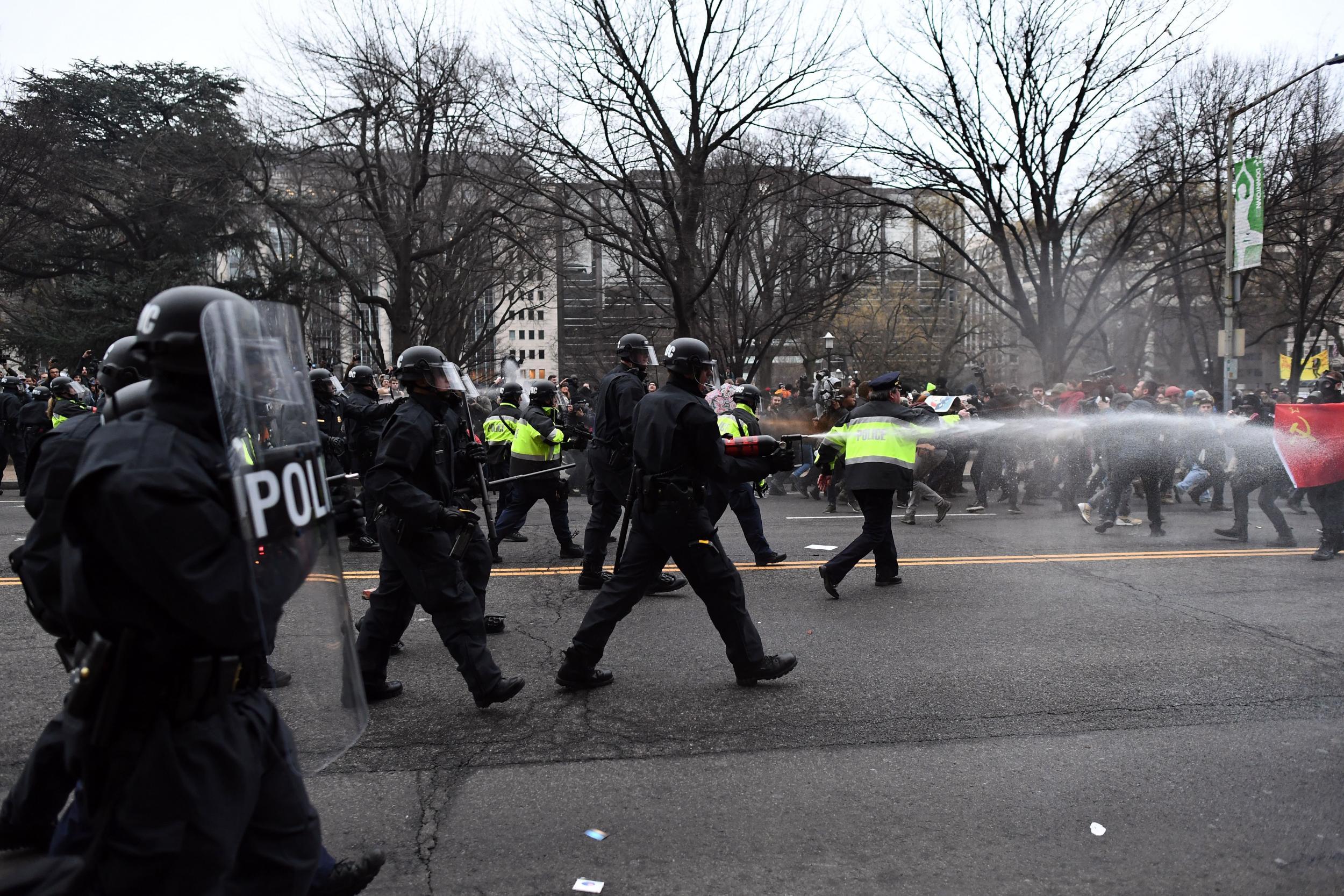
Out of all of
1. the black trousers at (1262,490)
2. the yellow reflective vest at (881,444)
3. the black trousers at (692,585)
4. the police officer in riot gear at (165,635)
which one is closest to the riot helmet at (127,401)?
the police officer in riot gear at (165,635)

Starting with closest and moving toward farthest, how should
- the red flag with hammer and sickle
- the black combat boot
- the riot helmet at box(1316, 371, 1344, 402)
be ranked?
the black combat boot → the red flag with hammer and sickle → the riot helmet at box(1316, 371, 1344, 402)

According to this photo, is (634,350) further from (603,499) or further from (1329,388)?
(1329,388)

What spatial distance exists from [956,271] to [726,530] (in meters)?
32.3

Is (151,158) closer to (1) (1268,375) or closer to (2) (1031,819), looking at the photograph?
(2) (1031,819)

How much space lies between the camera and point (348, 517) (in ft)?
9.27

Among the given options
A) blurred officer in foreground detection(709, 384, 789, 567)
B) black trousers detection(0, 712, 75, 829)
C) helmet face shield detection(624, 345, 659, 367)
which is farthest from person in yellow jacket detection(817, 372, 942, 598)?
black trousers detection(0, 712, 75, 829)

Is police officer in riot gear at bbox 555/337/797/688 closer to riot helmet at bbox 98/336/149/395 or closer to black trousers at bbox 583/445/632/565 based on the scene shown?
riot helmet at bbox 98/336/149/395

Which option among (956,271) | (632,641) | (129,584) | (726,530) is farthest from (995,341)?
(129,584)

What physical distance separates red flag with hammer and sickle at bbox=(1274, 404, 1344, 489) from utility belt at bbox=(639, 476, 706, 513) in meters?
6.98

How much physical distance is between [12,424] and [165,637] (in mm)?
Answer: 16394

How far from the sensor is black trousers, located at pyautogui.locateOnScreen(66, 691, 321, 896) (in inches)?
83.1

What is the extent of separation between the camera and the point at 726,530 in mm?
12094

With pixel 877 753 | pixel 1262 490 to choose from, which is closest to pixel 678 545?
pixel 877 753

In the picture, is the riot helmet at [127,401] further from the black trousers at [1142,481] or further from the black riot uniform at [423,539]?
the black trousers at [1142,481]
